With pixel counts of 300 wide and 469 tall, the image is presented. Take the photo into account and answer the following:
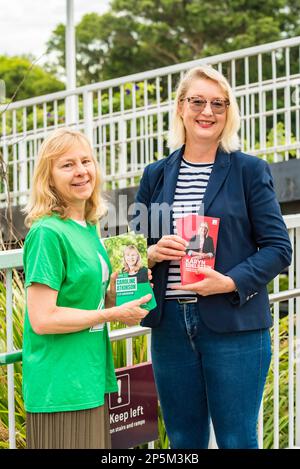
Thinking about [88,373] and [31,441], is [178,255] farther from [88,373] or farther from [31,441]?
[31,441]

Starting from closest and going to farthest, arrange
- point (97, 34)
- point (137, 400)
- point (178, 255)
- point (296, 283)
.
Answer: point (178, 255)
point (137, 400)
point (296, 283)
point (97, 34)

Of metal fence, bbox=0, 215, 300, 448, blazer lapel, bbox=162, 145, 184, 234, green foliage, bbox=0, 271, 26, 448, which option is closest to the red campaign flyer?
blazer lapel, bbox=162, 145, 184, 234

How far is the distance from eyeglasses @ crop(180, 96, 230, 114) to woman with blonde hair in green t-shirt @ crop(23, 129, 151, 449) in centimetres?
46

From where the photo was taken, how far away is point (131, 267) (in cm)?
282

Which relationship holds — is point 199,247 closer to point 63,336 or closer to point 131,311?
point 131,311

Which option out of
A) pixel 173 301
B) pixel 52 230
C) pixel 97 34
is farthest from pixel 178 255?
pixel 97 34

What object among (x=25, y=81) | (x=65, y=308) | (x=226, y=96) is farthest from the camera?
(x=25, y=81)

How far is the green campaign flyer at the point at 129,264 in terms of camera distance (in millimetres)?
2799

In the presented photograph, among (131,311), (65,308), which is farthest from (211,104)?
(65,308)

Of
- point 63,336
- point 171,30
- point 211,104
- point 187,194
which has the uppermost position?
point 171,30

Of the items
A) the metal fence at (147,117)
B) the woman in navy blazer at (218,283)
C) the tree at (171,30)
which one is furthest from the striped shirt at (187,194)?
the tree at (171,30)

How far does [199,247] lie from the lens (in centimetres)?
296

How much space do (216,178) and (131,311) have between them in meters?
0.62

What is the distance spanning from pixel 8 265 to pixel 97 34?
91.8ft
